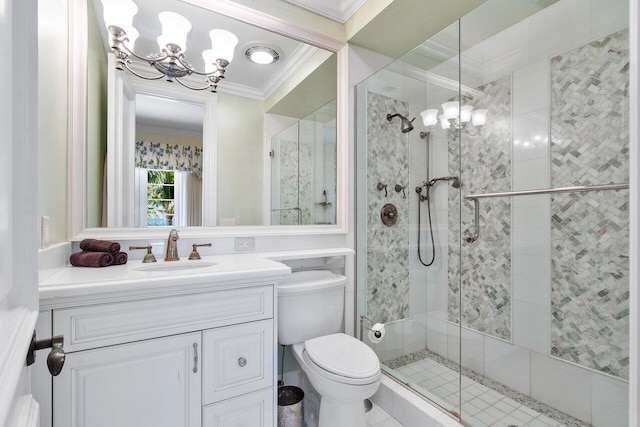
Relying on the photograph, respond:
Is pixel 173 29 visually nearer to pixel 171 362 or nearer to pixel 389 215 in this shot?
pixel 171 362

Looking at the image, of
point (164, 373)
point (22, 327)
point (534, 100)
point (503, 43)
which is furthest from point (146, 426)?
point (503, 43)

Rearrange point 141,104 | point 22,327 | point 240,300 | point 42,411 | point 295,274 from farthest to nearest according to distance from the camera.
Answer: point 295,274 → point 141,104 → point 240,300 → point 42,411 → point 22,327

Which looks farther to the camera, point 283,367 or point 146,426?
point 283,367

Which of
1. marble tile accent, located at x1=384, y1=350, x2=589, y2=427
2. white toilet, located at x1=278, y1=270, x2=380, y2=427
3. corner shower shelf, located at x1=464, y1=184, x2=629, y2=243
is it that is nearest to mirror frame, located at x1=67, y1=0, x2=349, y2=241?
white toilet, located at x1=278, y1=270, x2=380, y2=427

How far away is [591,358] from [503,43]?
73.0 inches

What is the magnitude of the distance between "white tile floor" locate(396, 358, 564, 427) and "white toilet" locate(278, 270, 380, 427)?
41 centimetres

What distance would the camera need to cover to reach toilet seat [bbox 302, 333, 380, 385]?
51.6 inches

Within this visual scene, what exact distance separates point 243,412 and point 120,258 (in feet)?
2.69

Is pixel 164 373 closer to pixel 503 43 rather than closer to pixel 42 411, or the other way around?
pixel 42 411

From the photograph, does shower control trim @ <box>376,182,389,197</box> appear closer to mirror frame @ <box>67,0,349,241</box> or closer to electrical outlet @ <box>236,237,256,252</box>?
mirror frame @ <box>67,0,349,241</box>

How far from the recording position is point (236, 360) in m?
1.19

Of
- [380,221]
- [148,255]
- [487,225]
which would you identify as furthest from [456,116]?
[148,255]

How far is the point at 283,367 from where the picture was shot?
6.14 feet

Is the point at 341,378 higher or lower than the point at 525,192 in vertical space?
lower
